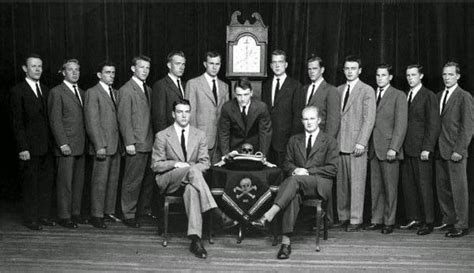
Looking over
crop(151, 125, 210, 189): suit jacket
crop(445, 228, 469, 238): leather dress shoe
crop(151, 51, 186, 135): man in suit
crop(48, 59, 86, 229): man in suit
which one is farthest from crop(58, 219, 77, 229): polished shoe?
crop(445, 228, 469, 238): leather dress shoe

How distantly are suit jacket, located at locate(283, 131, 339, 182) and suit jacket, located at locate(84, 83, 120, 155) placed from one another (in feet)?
5.14

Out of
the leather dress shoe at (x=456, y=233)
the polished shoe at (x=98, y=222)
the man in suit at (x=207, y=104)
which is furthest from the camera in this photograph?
the man in suit at (x=207, y=104)

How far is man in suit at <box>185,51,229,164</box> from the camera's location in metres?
4.94

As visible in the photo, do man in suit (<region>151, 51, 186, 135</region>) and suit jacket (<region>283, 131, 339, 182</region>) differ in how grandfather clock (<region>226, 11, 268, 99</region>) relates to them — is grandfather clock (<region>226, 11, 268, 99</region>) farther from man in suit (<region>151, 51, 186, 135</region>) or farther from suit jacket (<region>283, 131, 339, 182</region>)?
suit jacket (<region>283, 131, 339, 182</region>)

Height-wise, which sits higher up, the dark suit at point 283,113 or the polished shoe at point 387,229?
the dark suit at point 283,113

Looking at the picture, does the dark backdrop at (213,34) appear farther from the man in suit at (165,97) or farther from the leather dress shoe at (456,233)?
the leather dress shoe at (456,233)

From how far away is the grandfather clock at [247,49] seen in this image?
16.7 ft

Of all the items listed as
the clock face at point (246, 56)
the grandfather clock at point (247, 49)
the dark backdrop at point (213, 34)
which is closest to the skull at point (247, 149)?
the grandfather clock at point (247, 49)

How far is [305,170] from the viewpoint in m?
4.38

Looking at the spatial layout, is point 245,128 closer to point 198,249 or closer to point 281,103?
point 281,103

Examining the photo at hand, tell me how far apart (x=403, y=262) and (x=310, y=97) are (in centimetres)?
170

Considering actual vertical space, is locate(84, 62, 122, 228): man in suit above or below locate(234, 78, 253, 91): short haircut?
below

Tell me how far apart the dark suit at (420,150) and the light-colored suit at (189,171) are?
1.76m

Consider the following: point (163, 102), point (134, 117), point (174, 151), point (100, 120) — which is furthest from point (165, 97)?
point (174, 151)
